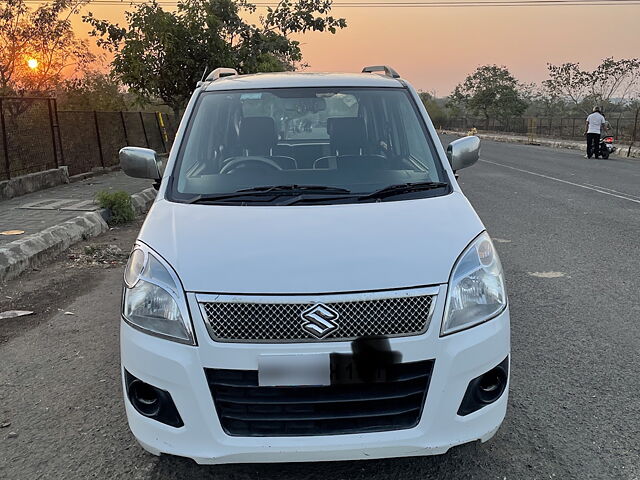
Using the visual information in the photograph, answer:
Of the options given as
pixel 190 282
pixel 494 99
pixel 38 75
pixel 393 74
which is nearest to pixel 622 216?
pixel 393 74

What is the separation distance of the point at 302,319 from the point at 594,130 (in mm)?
20897

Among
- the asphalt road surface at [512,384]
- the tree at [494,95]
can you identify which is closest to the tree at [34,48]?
the asphalt road surface at [512,384]

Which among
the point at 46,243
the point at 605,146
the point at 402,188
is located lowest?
the point at 605,146

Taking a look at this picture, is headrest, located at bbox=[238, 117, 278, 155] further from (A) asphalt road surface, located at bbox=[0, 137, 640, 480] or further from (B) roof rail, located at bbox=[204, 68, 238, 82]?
(A) asphalt road surface, located at bbox=[0, 137, 640, 480]

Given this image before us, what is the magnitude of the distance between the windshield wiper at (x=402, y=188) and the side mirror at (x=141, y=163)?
1455 mm

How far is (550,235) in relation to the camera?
302 inches

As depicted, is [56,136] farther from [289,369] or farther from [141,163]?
[289,369]

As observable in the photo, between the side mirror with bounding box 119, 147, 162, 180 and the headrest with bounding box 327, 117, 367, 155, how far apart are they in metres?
1.16

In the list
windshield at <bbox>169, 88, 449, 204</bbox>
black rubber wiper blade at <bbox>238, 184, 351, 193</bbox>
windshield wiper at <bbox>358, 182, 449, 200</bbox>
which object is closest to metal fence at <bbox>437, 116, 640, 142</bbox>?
windshield at <bbox>169, 88, 449, 204</bbox>

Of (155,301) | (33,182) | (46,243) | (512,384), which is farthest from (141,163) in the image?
(33,182)

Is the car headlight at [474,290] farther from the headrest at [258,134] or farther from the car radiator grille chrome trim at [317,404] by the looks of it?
the headrest at [258,134]

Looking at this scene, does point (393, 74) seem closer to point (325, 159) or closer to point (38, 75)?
point (325, 159)

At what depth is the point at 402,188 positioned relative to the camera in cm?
316

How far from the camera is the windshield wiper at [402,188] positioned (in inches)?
122
